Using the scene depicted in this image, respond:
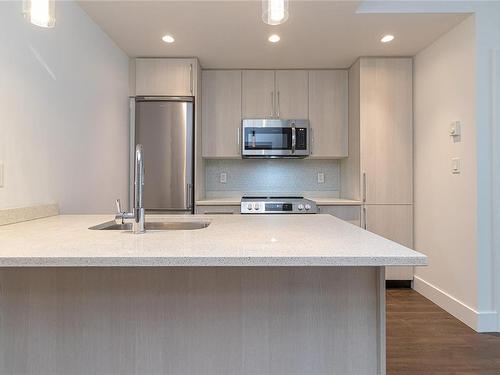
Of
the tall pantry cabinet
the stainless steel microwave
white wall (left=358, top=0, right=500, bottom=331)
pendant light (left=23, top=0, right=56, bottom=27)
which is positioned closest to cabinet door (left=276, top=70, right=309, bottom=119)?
the stainless steel microwave

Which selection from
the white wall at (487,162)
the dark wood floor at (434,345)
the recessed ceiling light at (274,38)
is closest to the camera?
the dark wood floor at (434,345)

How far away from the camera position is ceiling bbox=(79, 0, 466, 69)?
2453 mm

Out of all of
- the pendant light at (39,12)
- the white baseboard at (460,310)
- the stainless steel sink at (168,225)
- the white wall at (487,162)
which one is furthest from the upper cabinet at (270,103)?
the pendant light at (39,12)

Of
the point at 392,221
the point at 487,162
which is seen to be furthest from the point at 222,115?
the point at 487,162

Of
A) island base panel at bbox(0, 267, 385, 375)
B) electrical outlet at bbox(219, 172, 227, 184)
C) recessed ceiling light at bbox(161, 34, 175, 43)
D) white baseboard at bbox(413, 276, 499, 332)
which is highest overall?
recessed ceiling light at bbox(161, 34, 175, 43)

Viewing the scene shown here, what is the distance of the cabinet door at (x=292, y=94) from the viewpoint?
3.67 meters

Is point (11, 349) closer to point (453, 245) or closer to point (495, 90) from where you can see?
point (453, 245)

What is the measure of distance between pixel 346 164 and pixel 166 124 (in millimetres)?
1958

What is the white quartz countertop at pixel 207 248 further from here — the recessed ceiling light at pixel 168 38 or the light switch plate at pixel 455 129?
the recessed ceiling light at pixel 168 38

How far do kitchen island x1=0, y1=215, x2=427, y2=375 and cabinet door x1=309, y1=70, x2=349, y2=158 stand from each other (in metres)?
2.51

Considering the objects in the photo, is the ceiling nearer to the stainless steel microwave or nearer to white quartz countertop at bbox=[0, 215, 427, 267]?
the stainless steel microwave

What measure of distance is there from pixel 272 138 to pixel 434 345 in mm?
2242

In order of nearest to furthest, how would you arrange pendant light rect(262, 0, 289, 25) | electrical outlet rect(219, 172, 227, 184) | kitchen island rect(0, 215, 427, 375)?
1. kitchen island rect(0, 215, 427, 375)
2. pendant light rect(262, 0, 289, 25)
3. electrical outlet rect(219, 172, 227, 184)

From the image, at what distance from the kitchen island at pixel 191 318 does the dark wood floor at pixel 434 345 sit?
96 centimetres
